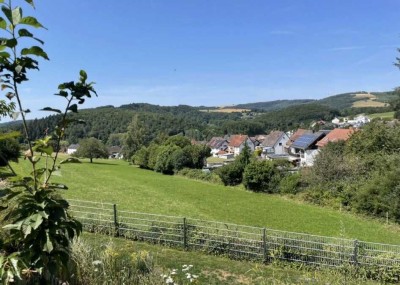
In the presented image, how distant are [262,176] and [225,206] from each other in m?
7.15

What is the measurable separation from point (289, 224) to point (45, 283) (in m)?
19.5

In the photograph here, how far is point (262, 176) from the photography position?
105 feet

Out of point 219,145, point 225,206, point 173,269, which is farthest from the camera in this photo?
point 219,145

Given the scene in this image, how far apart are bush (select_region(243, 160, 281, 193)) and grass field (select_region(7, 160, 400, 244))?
1093 mm

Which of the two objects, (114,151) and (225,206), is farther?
(114,151)

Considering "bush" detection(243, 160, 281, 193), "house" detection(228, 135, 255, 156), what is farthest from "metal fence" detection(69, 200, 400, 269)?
"house" detection(228, 135, 255, 156)

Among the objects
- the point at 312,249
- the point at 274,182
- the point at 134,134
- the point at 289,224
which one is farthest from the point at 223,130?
the point at 312,249

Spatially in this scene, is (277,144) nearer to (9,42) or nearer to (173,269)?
(173,269)

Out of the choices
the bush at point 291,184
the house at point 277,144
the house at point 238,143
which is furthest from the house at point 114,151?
the bush at point 291,184

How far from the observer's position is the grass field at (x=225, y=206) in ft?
64.7

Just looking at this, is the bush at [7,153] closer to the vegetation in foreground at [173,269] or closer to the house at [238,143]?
the vegetation in foreground at [173,269]

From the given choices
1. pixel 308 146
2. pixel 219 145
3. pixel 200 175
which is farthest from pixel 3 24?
pixel 219 145

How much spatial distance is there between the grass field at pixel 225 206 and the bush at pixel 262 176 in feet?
3.59

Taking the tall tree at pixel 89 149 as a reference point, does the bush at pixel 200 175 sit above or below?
below
